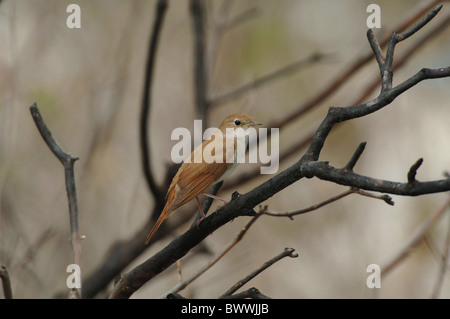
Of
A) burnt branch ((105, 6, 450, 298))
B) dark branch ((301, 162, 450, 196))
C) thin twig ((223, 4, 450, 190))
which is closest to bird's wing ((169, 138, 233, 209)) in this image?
burnt branch ((105, 6, 450, 298))

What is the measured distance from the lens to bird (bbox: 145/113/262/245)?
92.8 inches

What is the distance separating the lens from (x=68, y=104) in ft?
18.5

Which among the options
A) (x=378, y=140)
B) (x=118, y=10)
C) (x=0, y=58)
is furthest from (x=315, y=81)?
(x=0, y=58)

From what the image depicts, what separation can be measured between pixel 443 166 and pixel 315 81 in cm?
183

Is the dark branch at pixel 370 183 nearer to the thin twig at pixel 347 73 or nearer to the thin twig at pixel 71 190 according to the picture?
the thin twig at pixel 71 190

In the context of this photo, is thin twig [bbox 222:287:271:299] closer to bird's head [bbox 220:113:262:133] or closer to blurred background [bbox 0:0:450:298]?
bird's head [bbox 220:113:262:133]

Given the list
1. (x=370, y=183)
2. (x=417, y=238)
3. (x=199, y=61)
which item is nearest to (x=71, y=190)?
(x=370, y=183)

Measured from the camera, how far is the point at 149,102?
10.1ft

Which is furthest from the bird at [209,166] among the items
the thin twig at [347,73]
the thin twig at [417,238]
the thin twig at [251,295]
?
the thin twig at [417,238]

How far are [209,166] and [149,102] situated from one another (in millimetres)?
708

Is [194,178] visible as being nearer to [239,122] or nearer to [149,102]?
[239,122]

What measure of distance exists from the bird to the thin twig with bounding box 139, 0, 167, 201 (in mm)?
395

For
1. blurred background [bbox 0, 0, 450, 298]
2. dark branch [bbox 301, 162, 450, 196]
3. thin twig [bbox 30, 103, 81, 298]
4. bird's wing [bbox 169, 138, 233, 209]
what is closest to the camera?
dark branch [bbox 301, 162, 450, 196]
